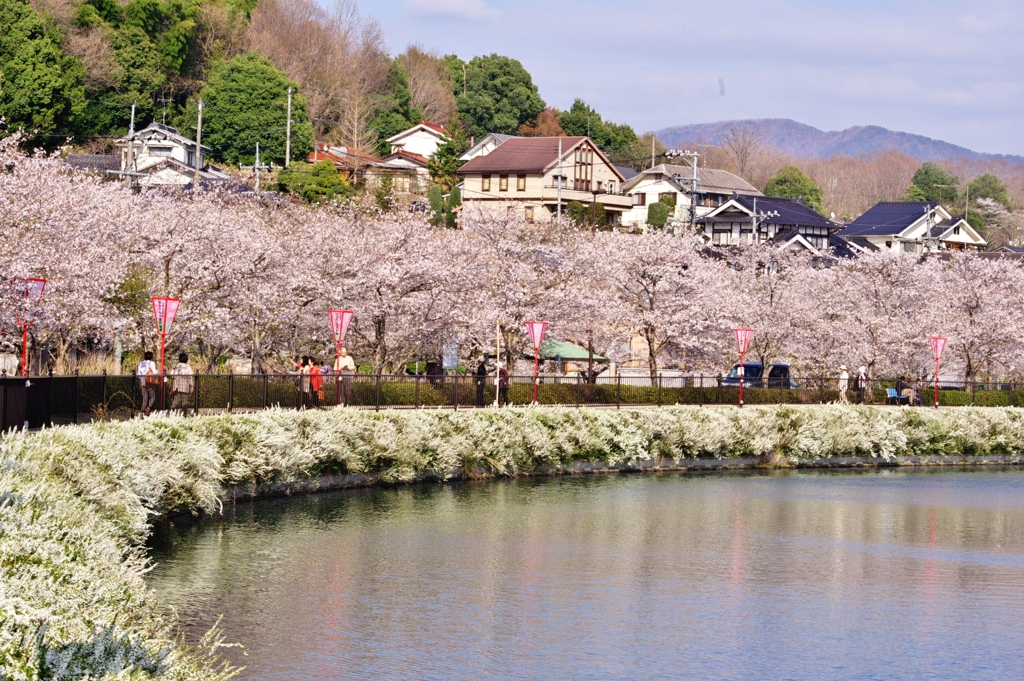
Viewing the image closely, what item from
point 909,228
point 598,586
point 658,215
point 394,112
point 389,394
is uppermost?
point 394,112

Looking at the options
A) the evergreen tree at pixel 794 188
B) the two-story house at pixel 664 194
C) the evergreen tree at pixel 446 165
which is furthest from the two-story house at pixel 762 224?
the evergreen tree at pixel 794 188

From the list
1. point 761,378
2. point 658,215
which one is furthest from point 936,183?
point 761,378

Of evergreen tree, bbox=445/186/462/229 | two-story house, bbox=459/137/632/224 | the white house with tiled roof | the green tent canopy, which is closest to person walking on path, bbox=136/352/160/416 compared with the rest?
the green tent canopy

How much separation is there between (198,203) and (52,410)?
2413cm

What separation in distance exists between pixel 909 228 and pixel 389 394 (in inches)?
2988

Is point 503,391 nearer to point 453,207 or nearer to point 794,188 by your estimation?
point 453,207

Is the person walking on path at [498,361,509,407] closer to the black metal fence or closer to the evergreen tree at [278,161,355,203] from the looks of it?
the black metal fence

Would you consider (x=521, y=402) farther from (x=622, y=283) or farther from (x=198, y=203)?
(x=198, y=203)

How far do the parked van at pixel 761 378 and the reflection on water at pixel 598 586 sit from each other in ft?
43.0

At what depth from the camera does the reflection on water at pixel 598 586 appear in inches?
607

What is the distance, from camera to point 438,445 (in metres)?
31.3

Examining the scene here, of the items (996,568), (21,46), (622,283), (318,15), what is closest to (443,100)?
(318,15)

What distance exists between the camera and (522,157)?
293 feet

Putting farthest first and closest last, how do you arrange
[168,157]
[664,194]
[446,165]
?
[664,194] → [446,165] → [168,157]
